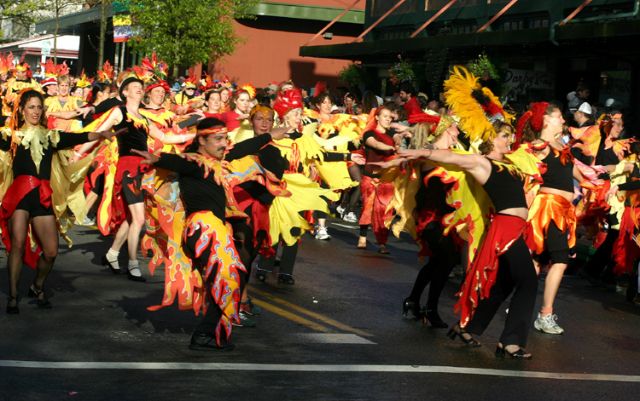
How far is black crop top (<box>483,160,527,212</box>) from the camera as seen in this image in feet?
30.5

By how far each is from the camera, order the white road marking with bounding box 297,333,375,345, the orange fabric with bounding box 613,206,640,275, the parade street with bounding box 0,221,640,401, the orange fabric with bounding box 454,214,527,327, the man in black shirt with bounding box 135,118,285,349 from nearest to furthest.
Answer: the parade street with bounding box 0,221,640,401, the man in black shirt with bounding box 135,118,285,349, the orange fabric with bounding box 454,214,527,327, the white road marking with bounding box 297,333,375,345, the orange fabric with bounding box 613,206,640,275

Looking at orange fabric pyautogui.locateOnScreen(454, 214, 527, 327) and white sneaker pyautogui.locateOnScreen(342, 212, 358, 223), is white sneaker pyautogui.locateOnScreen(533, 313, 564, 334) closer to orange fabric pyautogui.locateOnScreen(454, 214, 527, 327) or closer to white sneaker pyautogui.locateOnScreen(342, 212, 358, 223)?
orange fabric pyautogui.locateOnScreen(454, 214, 527, 327)

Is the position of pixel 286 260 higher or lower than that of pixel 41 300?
higher

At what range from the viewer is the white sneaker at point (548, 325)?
1045 cm

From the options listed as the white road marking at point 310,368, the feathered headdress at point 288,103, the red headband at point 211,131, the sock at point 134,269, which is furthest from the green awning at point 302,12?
the white road marking at point 310,368

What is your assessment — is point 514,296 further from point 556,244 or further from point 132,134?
point 132,134

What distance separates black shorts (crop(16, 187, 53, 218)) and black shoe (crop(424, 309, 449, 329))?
3296mm

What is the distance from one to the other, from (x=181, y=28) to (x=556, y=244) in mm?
27135

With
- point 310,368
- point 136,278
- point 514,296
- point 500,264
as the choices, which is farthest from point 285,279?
point 310,368

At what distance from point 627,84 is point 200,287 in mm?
16936

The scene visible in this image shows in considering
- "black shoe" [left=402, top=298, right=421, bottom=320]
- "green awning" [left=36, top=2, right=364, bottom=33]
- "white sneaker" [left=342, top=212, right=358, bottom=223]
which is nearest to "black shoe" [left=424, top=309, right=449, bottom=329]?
"black shoe" [left=402, top=298, right=421, bottom=320]

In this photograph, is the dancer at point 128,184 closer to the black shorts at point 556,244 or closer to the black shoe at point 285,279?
the black shoe at point 285,279

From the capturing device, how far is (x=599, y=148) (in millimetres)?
15828

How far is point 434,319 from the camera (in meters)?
10.3
